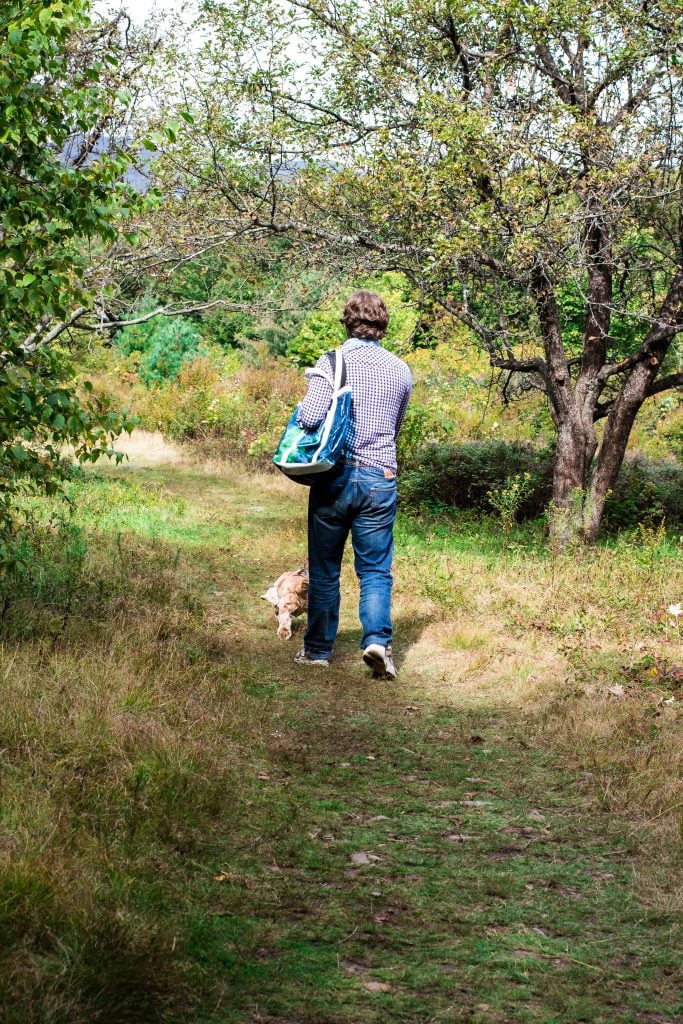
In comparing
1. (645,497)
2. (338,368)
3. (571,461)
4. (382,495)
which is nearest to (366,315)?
(338,368)

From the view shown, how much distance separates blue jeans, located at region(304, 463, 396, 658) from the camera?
6.87 metres

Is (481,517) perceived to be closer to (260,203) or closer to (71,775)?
(260,203)

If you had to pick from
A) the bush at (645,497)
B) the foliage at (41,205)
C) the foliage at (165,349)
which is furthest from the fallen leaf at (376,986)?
the foliage at (165,349)

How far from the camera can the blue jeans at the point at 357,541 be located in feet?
22.5

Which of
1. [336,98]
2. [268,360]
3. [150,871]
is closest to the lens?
[150,871]

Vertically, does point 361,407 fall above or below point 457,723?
above

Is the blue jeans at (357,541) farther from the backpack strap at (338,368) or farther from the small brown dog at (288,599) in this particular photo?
the small brown dog at (288,599)

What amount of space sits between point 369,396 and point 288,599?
186 centimetres

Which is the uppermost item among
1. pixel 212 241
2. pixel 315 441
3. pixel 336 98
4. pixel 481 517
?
pixel 336 98

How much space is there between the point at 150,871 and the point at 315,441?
3.42 m

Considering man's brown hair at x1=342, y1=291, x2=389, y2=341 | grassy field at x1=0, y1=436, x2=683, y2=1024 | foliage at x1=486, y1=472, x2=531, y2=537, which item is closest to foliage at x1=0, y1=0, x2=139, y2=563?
grassy field at x1=0, y1=436, x2=683, y2=1024

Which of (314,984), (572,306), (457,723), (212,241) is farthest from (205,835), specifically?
(572,306)

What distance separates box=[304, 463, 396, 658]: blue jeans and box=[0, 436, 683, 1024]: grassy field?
40 centimetres

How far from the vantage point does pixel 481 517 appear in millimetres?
13742
